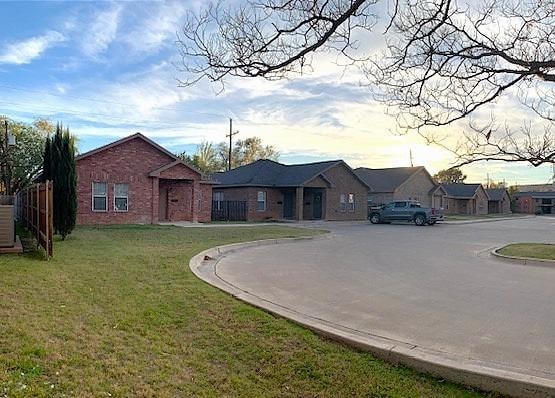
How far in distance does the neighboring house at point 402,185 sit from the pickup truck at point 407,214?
1086cm

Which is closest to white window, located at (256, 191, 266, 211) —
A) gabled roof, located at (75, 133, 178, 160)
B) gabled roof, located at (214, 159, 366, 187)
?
gabled roof, located at (214, 159, 366, 187)

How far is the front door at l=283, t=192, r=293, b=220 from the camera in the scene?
34844mm

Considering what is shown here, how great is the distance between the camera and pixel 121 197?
23.5 m

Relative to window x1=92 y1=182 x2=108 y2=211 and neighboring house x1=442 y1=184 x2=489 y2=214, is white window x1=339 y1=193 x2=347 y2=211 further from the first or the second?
neighboring house x1=442 y1=184 x2=489 y2=214

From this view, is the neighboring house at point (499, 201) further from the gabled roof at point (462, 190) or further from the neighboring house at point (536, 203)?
the gabled roof at point (462, 190)

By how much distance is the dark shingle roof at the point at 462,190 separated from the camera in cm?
5688

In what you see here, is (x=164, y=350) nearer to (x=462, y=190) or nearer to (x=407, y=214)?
(x=407, y=214)

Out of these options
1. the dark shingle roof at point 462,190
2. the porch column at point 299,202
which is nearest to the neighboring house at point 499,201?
the dark shingle roof at point 462,190

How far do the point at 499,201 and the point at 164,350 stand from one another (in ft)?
226

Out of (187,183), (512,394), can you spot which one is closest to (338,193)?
(187,183)

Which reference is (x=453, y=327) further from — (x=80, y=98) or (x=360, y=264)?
(x=80, y=98)

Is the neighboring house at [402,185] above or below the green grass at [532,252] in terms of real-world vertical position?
above

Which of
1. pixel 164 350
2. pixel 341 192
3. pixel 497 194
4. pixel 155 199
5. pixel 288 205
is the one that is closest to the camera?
pixel 164 350

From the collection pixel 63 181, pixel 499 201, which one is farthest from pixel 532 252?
pixel 499 201
